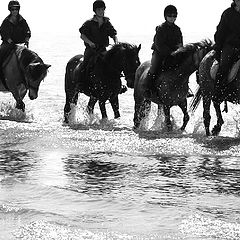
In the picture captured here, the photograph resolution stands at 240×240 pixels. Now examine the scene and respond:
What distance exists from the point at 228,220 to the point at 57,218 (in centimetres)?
152

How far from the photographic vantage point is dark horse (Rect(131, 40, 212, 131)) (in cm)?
1548

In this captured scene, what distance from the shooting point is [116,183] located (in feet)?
33.9

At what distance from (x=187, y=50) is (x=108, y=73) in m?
2.85

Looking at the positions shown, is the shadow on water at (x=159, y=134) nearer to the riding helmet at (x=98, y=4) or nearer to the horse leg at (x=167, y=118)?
the horse leg at (x=167, y=118)

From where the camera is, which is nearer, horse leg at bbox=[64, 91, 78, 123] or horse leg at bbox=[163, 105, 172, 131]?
horse leg at bbox=[163, 105, 172, 131]

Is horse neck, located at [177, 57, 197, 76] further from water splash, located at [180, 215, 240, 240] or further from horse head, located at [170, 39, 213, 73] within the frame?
water splash, located at [180, 215, 240, 240]

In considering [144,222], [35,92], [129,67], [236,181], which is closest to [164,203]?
[144,222]

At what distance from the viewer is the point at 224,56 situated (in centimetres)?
1443

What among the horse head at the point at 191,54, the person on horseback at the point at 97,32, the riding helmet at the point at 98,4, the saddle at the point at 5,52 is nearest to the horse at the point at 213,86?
the horse head at the point at 191,54

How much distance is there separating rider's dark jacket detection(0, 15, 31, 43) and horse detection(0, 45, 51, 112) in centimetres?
36

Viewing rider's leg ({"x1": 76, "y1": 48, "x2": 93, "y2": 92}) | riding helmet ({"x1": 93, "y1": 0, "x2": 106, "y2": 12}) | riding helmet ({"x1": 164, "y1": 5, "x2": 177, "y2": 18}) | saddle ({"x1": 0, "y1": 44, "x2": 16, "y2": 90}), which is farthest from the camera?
saddle ({"x1": 0, "y1": 44, "x2": 16, "y2": 90})

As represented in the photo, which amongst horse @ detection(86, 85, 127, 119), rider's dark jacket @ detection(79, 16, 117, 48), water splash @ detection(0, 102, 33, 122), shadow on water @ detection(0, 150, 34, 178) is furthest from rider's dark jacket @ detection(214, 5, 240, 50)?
water splash @ detection(0, 102, 33, 122)

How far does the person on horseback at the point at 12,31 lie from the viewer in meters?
19.1

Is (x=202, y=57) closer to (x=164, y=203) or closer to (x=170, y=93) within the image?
(x=170, y=93)
